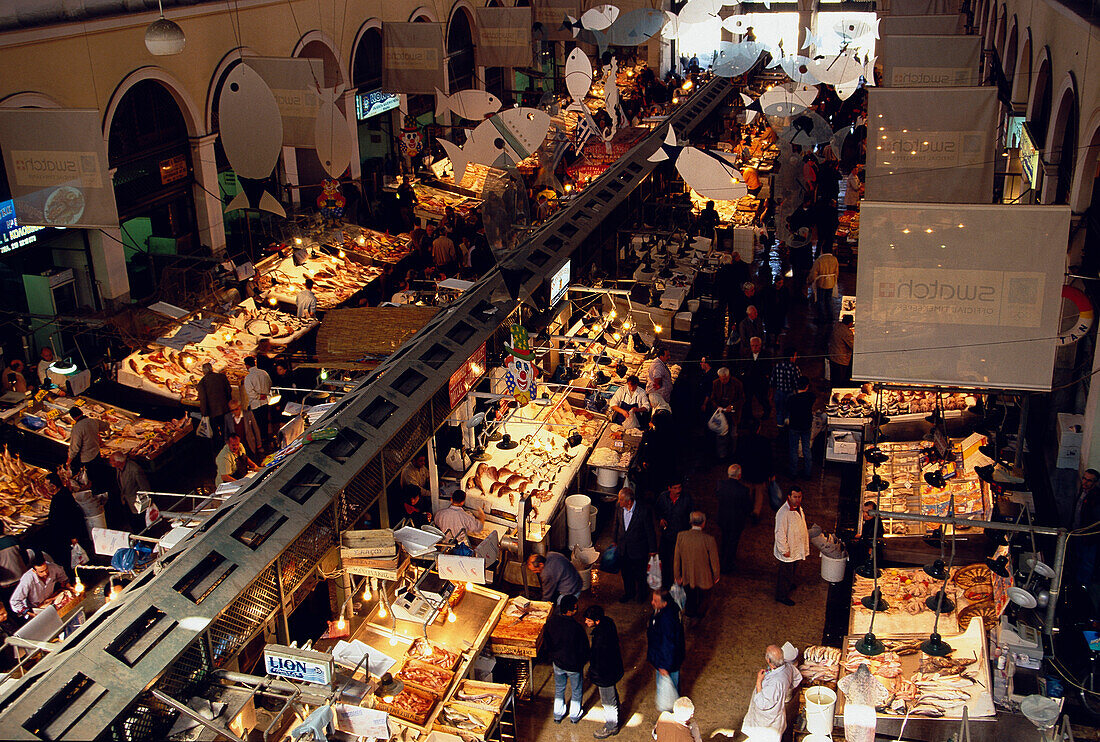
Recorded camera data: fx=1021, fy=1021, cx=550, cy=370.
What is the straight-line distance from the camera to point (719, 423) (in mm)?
12109

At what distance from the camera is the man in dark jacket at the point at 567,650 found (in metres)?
8.05

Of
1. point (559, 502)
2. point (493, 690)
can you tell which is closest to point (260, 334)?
point (559, 502)

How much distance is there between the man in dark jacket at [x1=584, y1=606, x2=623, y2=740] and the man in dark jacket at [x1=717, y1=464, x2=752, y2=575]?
7.60 feet

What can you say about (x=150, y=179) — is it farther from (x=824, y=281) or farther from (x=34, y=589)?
(x=824, y=281)

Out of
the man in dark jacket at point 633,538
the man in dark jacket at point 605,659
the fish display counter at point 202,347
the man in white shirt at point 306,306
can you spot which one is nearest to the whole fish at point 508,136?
the man in white shirt at point 306,306

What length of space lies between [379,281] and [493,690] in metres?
9.86

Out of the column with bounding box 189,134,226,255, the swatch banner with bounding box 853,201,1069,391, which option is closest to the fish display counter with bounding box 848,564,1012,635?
the swatch banner with bounding box 853,201,1069,391

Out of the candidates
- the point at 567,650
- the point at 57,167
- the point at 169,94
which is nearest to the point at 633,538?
the point at 567,650

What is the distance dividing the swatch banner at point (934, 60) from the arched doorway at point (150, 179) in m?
10.5

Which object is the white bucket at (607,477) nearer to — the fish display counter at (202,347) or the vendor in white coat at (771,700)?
the vendor in white coat at (771,700)

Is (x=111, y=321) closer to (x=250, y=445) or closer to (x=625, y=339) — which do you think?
(x=250, y=445)

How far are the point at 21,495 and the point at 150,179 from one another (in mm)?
6411

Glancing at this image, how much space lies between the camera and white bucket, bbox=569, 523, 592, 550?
10.3 metres

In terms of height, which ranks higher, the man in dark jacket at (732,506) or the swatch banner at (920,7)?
the swatch banner at (920,7)
